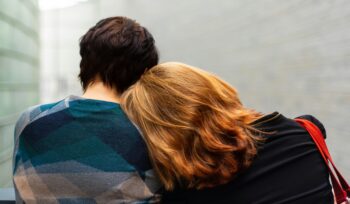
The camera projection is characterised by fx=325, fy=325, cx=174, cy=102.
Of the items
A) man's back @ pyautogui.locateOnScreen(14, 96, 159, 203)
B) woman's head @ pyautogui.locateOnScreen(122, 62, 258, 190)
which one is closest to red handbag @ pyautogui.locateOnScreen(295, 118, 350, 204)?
woman's head @ pyautogui.locateOnScreen(122, 62, 258, 190)

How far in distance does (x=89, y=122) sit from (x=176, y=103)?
0.67 feet

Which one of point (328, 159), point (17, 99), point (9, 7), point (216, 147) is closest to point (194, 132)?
point (216, 147)

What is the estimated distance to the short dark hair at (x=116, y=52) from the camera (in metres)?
0.92

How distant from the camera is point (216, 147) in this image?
667mm

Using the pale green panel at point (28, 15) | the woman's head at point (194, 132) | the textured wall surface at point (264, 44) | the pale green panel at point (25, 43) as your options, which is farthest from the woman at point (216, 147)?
the pale green panel at point (28, 15)

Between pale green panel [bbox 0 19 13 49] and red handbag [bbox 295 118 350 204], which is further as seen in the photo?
pale green panel [bbox 0 19 13 49]

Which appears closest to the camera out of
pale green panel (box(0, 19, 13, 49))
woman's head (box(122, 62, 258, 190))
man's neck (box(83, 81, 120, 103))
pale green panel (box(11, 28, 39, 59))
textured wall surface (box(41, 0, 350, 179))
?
woman's head (box(122, 62, 258, 190))

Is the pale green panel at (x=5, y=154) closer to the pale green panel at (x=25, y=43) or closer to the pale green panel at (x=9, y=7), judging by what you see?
the pale green panel at (x=25, y=43)

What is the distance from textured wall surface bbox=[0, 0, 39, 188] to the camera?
7.15 feet

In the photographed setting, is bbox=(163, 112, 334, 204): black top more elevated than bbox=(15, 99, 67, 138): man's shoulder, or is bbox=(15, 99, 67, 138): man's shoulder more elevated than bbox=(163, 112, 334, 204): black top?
bbox=(15, 99, 67, 138): man's shoulder

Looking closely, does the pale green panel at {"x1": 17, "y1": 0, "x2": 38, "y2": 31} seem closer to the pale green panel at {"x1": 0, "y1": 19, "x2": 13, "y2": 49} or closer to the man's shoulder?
the pale green panel at {"x1": 0, "y1": 19, "x2": 13, "y2": 49}

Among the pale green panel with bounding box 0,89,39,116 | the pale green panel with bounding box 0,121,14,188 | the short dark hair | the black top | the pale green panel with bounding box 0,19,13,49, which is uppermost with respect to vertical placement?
the pale green panel with bounding box 0,19,13,49

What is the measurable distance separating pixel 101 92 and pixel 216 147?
389 millimetres

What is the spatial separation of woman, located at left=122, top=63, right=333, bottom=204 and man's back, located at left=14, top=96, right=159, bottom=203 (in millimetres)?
40
